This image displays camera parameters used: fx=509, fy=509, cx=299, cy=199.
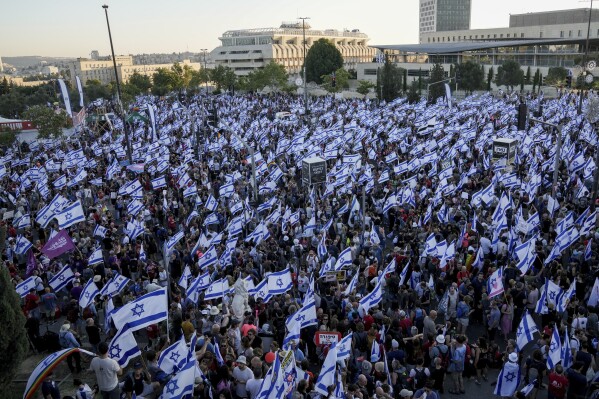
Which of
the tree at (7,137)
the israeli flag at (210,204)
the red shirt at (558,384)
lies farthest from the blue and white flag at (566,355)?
the tree at (7,137)

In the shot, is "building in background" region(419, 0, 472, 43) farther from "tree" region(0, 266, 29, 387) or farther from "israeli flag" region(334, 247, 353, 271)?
"tree" region(0, 266, 29, 387)

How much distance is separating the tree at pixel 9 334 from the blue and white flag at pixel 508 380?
8410 millimetres

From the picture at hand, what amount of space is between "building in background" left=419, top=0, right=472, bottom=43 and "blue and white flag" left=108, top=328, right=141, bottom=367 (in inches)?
7603

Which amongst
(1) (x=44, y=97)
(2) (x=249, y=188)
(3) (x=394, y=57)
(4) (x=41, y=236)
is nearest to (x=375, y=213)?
(2) (x=249, y=188)

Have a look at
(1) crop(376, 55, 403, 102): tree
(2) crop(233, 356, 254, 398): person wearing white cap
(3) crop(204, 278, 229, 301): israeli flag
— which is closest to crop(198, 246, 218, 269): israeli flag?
(3) crop(204, 278, 229, 301): israeli flag

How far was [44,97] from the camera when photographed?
7569 centimetres

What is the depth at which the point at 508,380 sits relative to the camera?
29.9ft

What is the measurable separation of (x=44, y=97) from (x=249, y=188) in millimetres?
65670

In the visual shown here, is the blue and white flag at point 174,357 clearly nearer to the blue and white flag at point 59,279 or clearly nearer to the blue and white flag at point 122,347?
the blue and white flag at point 122,347

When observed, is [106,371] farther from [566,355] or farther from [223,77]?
[223,77]

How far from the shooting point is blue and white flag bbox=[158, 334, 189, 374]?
8641 mm

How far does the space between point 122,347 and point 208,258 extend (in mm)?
5266

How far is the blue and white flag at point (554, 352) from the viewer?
8922mm

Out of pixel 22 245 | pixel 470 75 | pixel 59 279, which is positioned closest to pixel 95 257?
pixel 59 279
